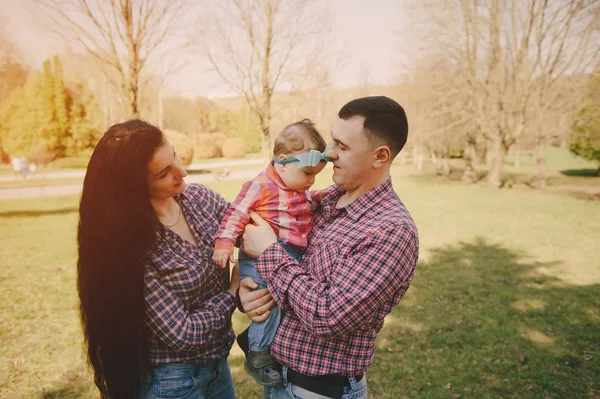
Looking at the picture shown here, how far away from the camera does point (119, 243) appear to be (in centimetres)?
177

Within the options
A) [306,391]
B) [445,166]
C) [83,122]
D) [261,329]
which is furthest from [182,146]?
[306,391]

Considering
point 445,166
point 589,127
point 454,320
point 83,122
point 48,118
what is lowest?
point 454,320

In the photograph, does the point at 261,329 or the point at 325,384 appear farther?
the point at 261,329

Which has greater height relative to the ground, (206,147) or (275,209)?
(275,209)

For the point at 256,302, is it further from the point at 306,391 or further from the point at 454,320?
the point at 454,320

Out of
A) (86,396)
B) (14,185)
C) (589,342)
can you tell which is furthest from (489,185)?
(14,185)

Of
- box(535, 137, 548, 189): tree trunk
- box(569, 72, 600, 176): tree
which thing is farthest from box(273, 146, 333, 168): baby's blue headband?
box(535, 137, 548, 189): tree trunk

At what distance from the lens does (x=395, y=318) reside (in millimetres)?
5754

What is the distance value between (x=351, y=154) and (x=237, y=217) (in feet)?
2.32

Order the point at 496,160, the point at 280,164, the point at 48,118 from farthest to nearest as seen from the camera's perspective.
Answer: the point at 48,118 < the point at 496,160 < the point at 280,164

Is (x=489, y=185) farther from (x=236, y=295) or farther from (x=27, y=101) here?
(x=27, y=101)

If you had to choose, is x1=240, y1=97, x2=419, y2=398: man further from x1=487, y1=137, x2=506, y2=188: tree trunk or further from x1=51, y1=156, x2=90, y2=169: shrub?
x1=51, y1=156, x2=90, y2=169: shrub

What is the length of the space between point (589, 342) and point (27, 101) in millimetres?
28531

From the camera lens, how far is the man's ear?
1946mm
